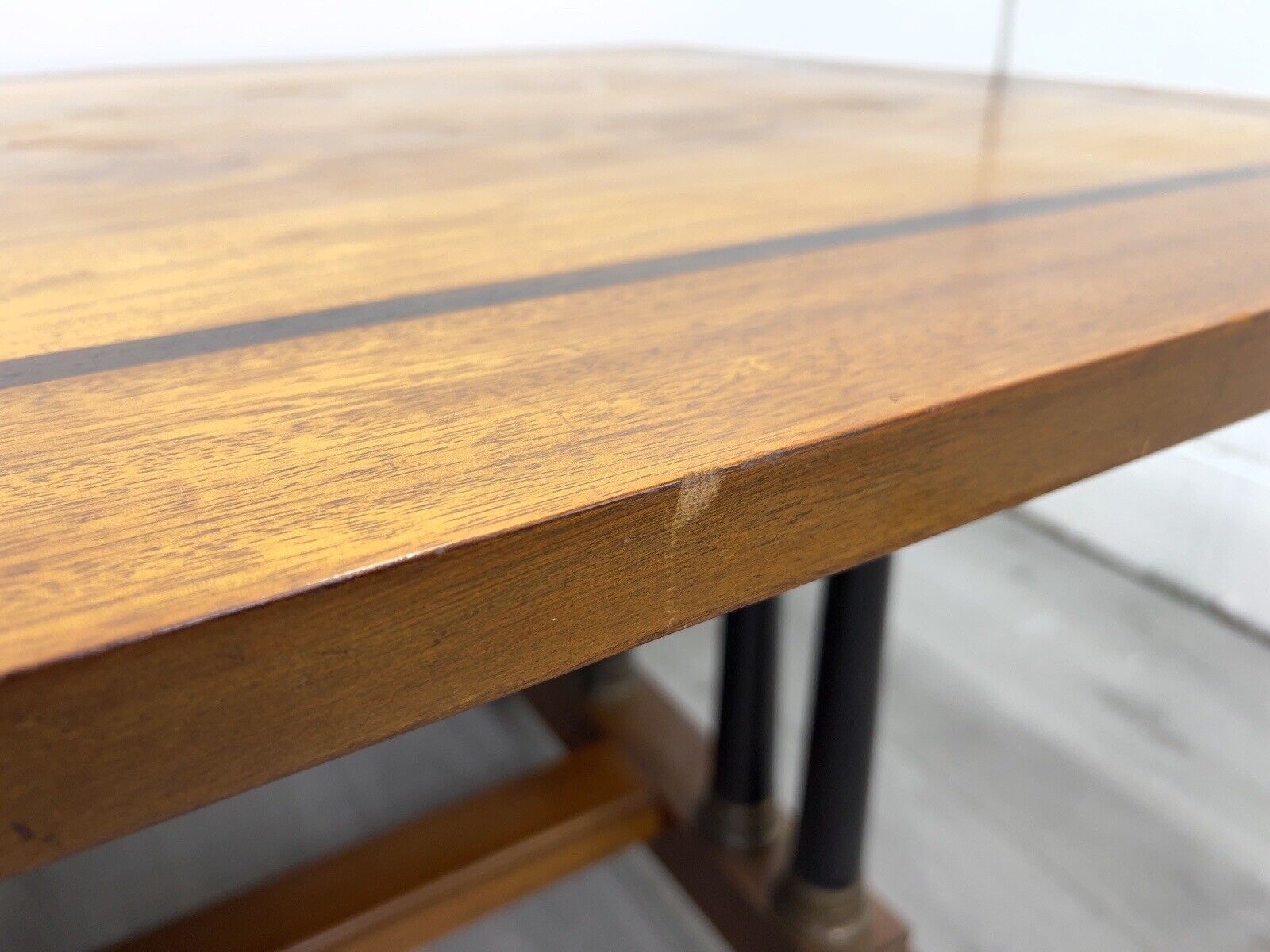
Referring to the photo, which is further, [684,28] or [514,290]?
[684,28]

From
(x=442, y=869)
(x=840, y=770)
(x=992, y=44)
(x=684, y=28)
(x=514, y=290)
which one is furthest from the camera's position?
(x=684, y=28)

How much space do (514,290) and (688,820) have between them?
64cm

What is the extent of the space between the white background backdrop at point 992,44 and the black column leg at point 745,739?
0.83m

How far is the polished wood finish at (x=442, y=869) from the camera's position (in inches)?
30.8

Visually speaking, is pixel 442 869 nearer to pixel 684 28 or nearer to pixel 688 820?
pixel 688 820

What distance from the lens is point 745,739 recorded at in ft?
2.89

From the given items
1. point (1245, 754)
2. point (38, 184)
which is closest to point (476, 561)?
point (38, 184)

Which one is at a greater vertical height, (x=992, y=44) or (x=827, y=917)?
(x=992, y=44)

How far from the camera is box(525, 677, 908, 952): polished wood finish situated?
840 millimetres

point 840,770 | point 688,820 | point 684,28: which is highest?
point 684,28

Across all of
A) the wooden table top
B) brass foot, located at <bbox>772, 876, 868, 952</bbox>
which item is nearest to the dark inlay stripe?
the wooden table top

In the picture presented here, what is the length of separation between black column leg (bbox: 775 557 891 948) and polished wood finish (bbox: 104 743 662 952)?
0.59 ft

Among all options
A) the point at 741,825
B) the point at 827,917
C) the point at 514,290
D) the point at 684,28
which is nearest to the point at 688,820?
the point at 741,825

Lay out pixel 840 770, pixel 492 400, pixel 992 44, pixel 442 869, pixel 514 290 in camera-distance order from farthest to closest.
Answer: pixel 992 44
pixel 442 869
pixel 840 770
pixel 514 290
pixel 492 400
